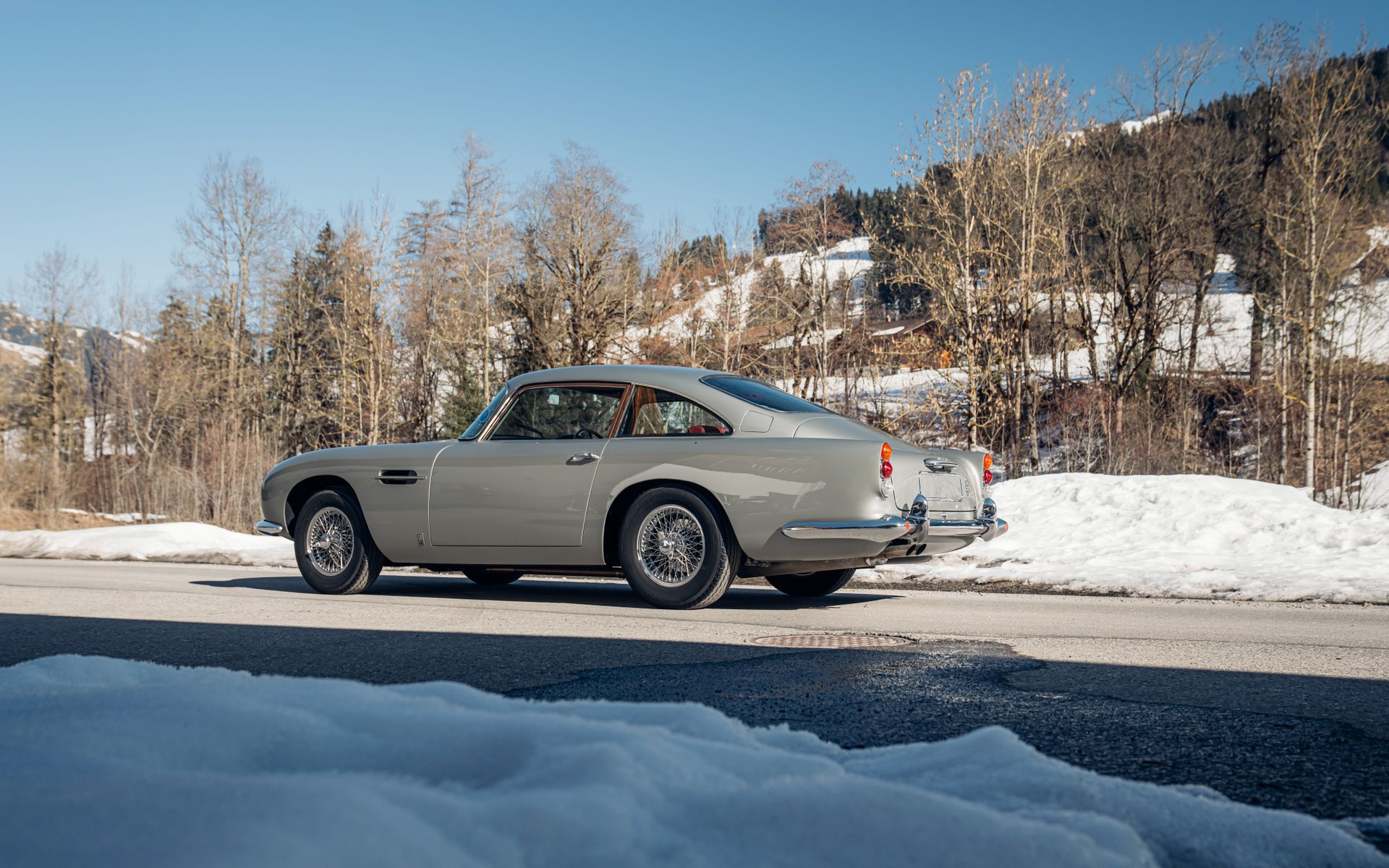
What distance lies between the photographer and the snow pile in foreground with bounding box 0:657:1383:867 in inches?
62.3

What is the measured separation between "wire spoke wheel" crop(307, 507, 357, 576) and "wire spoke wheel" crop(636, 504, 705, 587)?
2.67m

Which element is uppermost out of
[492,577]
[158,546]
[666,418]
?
[666,418]

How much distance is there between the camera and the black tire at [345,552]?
26.6 ft

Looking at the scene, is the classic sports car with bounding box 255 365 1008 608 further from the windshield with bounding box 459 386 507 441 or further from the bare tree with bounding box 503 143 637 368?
the bare tree with bounding box 503 143 637 368

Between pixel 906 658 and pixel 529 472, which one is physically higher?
pixel 529 472

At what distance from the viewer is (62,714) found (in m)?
2.31

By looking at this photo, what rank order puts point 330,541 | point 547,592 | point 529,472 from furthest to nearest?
point 547,592, point 330,541, point 529,472

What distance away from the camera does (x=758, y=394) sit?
7395 mm

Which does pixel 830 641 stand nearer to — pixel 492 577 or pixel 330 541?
pixel 492 577

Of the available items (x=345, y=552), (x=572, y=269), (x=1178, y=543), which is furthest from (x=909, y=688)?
(x=572, y=269)

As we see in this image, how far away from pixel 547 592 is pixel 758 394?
8.20 ft

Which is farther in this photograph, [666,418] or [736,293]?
[736,293]

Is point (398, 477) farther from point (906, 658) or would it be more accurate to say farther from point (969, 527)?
point (906, 658)

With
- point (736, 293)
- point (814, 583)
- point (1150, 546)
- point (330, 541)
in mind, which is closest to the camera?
point (814, 583)
